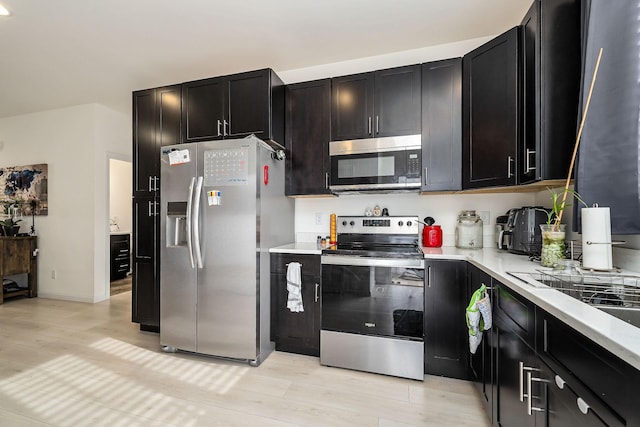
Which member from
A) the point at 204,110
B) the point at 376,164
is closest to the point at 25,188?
the point at 204,110

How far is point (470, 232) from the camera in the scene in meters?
2.40

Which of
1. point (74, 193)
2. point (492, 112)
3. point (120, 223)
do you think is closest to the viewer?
point (492, 112)

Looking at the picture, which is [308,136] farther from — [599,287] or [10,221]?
[10,221]

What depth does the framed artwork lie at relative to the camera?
423 centimetres

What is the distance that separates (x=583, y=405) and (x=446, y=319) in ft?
4.42

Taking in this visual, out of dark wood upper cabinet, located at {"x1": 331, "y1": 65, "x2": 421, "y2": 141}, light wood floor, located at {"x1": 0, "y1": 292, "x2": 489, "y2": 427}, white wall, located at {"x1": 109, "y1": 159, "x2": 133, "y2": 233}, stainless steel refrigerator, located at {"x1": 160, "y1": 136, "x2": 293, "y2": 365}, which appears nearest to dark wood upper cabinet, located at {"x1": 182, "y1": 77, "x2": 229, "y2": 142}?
stainless steel refrigerator, located at {"x1": 160, "y1": 136, "x2": 293, "y2": 365}

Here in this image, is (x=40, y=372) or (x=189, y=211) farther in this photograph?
(x=189, y=211)

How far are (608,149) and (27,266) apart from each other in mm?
6307

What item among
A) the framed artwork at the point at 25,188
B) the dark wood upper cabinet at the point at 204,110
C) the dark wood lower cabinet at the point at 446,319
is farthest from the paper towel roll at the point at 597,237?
the framed artwork at the point at 25,188

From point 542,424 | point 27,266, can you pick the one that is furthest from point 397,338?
point 27,266

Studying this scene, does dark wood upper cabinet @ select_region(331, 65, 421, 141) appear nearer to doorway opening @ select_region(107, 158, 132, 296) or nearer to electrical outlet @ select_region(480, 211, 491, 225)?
electrical outlet @ select_region(480, 211, 491, 225)

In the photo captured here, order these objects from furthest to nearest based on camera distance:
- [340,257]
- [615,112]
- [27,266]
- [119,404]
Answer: [27,266]
[340,257]
[119,404]
[615,112]

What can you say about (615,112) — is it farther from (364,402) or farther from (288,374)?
(288,374)

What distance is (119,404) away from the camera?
1.81 metres
